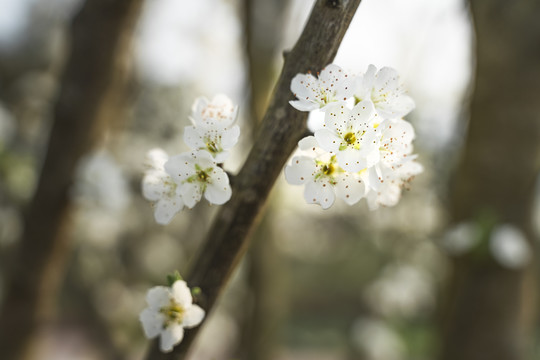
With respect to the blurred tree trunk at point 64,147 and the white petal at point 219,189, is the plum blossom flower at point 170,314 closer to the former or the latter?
the white petal at point 219,189

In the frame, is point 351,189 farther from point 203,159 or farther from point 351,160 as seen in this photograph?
point 203,159

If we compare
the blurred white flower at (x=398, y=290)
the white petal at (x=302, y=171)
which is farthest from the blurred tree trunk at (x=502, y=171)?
the blurred white flower at (x=398, y=290)

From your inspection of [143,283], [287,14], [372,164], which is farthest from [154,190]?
[143,283]

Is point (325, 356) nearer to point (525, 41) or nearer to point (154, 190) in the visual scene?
point (525, 41)

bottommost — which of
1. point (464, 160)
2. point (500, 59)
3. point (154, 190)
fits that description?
point (154, 190)

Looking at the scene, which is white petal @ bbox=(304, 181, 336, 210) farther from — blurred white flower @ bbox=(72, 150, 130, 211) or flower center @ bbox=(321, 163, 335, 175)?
blurred white flower @ bbox=(72, 150, 130, 211)

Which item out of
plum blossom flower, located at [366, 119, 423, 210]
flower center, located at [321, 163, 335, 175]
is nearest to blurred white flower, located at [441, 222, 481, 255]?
plum blossom flower, located at [366, 119, 423, 210]

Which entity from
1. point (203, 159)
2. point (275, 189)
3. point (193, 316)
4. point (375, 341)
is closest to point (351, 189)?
point (203, 159)
